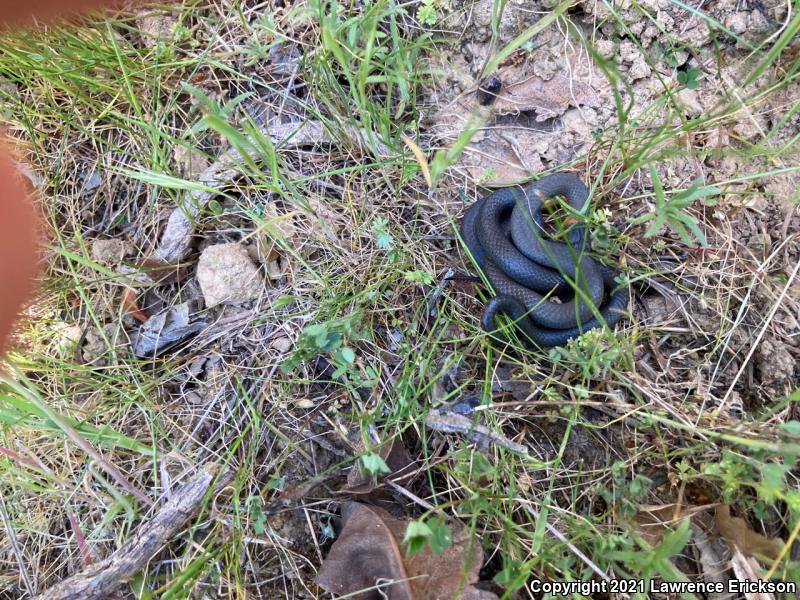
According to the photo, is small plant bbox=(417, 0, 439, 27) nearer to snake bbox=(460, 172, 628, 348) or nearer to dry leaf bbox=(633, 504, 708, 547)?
snake bbox=(460, 172, 628, 348)

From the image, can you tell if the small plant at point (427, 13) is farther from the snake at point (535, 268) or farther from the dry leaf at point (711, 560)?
the dry leaf at point (711, 560)

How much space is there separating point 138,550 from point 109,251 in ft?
6.05

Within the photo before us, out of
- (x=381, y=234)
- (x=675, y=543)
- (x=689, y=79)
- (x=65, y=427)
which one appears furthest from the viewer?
(x=381, y=234)

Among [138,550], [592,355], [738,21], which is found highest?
[738,21]

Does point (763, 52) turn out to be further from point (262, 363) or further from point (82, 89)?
point (82, 89)

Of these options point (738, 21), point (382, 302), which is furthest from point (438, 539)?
point (738, 21)

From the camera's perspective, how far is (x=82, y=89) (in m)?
3.46

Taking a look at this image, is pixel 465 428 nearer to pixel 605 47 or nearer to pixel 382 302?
pixel 382 302

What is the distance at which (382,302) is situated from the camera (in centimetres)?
309

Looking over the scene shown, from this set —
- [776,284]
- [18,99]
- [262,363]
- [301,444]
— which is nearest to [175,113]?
[18,99]

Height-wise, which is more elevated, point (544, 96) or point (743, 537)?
point (544, 96)

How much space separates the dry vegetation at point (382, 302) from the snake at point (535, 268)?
0.12 metres

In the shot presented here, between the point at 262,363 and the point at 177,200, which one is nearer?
the point at 262,363

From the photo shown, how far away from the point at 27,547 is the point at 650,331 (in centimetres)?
380
